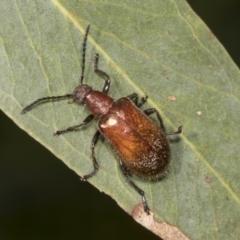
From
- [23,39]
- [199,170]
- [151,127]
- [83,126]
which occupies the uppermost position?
[23,39]

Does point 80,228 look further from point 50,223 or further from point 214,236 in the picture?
point 214,236

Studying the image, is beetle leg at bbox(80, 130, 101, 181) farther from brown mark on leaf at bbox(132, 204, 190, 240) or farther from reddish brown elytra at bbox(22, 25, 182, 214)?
brown mark on leaf at bbox(132, 204, 190, 240)

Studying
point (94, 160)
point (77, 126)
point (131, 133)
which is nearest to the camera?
point (94, 160)

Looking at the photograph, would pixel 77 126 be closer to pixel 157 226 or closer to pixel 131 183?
pixel 131 183

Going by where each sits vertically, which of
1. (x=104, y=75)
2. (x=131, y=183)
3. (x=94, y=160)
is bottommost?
(x=131, y=183)

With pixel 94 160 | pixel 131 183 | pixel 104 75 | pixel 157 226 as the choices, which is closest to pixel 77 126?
pixel 94 160

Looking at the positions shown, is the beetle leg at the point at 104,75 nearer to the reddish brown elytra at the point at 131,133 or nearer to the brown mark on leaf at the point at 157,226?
the reddish brown elytra at the point at 131,133

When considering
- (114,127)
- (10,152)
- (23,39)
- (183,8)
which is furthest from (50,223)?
(183,8)
